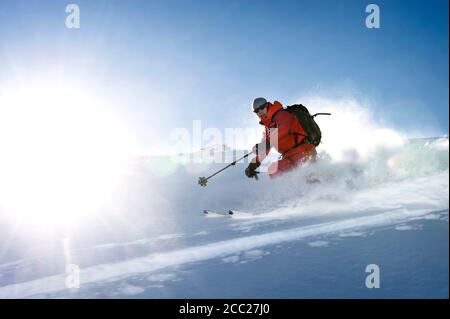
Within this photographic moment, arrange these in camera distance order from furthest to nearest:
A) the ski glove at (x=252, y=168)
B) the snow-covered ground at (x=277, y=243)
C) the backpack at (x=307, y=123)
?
the ski glove at (x=252, y=168), the backpack at (x=307, y=123), the snow-covered ground at (x=277, y=243)

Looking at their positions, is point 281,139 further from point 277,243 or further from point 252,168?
point 277,243

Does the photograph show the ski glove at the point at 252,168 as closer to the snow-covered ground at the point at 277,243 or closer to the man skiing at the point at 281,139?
the man skiing at the point at 281,139

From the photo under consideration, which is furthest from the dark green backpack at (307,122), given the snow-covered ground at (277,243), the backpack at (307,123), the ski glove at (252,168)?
the ski glove at (252,168)

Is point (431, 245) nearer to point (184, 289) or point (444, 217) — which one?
point (444, 217)

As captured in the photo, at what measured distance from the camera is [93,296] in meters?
4.41

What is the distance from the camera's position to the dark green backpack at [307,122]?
775cm

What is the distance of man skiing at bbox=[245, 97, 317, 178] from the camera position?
7.77 metres

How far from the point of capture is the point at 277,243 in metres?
5.44

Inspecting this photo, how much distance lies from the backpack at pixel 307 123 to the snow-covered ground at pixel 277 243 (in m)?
1.00

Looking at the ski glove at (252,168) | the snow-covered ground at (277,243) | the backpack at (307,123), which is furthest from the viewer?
the ski glove at (252,168)

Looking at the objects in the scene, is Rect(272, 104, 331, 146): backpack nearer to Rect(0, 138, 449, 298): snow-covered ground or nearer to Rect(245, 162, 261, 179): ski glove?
Rect(0, 138, 449, 298): snow-covered ground

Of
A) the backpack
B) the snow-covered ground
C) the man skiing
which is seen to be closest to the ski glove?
the man skiing

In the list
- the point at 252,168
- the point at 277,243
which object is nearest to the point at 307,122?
the point at 252,168

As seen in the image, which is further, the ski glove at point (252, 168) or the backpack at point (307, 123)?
the ski glove at point (252, 168)
